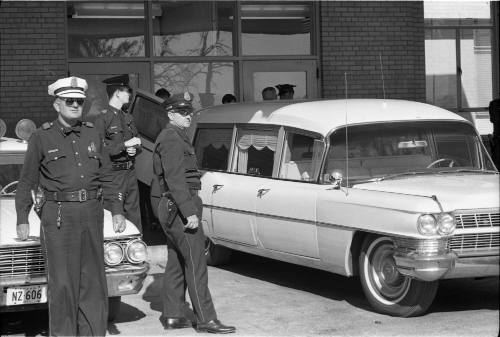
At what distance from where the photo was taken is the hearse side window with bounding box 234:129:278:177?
8.95 meters

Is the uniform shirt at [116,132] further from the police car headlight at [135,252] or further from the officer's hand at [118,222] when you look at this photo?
the officer's hand at [118,222]

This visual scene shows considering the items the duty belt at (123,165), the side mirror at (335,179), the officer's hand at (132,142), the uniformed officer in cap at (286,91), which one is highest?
the uniformed officer in cap at (286,91)

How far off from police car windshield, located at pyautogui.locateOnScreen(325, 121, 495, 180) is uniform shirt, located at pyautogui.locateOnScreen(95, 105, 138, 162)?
6.87 ft

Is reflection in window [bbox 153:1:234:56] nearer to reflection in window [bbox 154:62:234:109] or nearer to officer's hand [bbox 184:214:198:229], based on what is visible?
reflection in window [bbox 154:62:234:109]

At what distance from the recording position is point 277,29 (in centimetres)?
1364

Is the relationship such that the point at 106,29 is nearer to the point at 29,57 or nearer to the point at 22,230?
the point at 29,57

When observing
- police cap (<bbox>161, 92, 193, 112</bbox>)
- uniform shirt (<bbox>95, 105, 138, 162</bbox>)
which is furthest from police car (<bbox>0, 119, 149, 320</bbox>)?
uniform shirt (<bbox>95, 105, 138, 162</bbox>)

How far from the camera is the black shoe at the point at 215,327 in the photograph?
22.8ft

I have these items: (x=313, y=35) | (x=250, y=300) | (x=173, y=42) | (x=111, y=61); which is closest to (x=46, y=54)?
(x=111, y=61)

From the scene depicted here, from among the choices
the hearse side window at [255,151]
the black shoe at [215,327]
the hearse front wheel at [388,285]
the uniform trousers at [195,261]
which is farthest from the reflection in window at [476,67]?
the black shoe at [215,327]

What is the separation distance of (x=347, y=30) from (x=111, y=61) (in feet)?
11.3

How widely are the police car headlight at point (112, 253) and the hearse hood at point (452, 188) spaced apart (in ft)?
7.12

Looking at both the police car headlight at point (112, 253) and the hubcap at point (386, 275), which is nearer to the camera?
the police car headlight at point (112, 253)

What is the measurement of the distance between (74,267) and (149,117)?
4777mm
